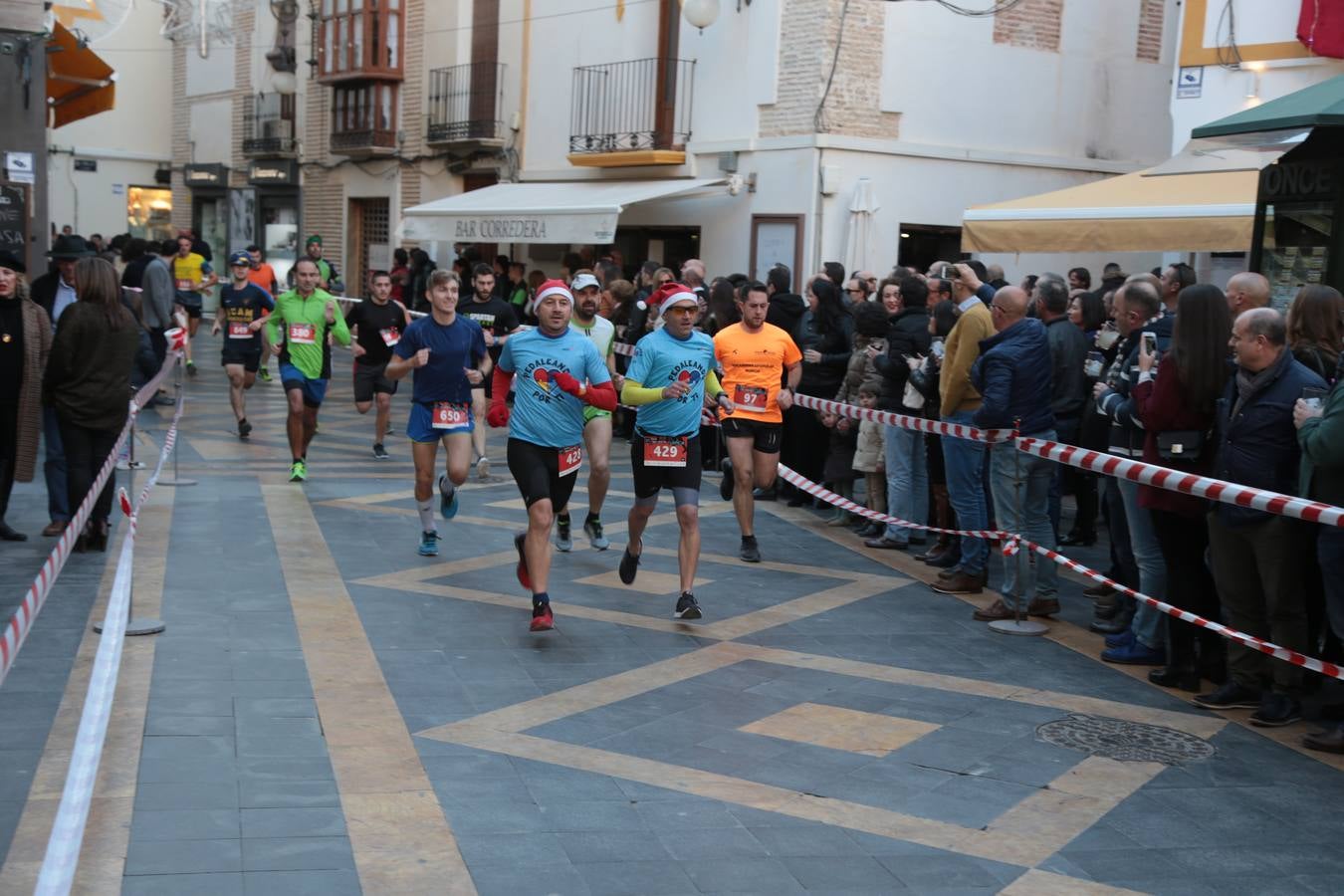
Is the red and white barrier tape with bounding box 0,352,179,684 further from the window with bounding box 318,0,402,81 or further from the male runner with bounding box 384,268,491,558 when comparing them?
the window with bounding box 318,0,402,81

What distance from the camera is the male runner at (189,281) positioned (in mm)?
20906

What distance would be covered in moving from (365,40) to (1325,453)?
25792 mm

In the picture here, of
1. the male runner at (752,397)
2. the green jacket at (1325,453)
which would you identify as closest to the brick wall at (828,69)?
the male runner at (752,397)

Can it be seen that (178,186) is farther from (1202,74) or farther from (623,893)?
(623,893)

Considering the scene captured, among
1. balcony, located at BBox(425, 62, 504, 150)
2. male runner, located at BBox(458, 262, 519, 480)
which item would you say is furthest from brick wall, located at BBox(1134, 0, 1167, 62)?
male runner, located at BBox(458, 262, 519, 480)

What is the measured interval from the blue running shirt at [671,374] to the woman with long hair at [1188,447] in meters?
2.42

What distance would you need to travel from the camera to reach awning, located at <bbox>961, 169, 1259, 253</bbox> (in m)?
12.0

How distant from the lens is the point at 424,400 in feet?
31.9

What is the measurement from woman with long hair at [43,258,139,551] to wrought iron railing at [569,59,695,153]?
12.8m

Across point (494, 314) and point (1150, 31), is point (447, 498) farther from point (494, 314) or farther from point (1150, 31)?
point (1150, 31)

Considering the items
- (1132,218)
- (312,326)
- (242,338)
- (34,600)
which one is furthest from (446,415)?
(1132,218)

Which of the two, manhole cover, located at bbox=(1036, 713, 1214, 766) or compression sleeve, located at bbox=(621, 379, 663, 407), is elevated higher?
compression sleeve, located at bbox=(621, 379, 663, 407)

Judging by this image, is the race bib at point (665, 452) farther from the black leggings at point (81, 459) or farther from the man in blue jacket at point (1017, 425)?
the black leggings at point (81, 459)

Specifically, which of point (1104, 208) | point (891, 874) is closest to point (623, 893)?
point (891, 874)
